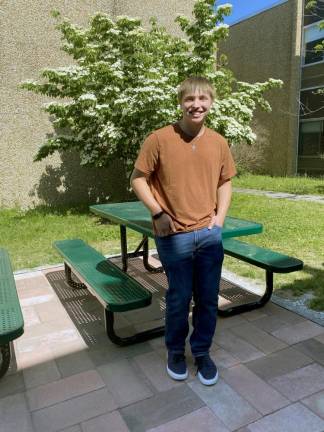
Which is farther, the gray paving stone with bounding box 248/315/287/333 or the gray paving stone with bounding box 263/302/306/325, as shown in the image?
the gray paving stone with bounding box 263/302/306/325

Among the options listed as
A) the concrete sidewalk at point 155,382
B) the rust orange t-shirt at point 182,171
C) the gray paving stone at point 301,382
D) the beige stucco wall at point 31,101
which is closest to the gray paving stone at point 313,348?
the concrete sidewalk at point 155,382

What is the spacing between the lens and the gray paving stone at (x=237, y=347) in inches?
107

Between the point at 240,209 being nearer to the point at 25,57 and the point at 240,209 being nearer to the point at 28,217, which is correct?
the point at 28,217

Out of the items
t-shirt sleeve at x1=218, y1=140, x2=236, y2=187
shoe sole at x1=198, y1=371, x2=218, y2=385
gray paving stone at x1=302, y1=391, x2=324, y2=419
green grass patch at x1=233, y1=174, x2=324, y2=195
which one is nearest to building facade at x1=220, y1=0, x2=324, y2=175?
green grass patch at x1=233, y1=174, x2=324, y2=195

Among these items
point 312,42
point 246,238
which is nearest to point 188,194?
point 246,238

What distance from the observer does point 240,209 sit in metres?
8.58

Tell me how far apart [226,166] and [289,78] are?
53.8ft

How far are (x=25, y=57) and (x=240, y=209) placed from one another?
5839 mm

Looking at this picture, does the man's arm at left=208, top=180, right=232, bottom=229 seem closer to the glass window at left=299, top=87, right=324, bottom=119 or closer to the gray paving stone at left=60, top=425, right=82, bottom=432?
the gray paving stone at left=60, top=425, right=82, bottom=432

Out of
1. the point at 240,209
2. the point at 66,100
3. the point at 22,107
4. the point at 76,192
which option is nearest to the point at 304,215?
the point at 240,209

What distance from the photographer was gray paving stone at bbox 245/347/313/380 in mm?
2523

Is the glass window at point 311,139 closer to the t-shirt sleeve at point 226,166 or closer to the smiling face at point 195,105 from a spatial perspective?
the t-shirt sleeve at point 226,166

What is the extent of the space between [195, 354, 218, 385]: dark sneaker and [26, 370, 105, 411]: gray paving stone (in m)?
0.61

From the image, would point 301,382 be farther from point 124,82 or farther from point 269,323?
point 124,82
